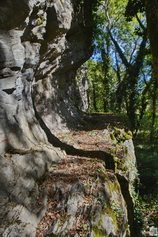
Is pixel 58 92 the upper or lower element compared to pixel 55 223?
upper

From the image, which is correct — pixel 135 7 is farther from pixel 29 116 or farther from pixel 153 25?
pixel 29 116

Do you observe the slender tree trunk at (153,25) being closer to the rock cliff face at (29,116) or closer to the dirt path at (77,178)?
the dirt path at (77,178)

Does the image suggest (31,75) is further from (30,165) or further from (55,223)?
(55,223)

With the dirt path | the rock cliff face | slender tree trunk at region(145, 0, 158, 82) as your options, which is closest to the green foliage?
the rock cliff face

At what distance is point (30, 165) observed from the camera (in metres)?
3.83

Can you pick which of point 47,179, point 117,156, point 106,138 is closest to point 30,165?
point 47,179

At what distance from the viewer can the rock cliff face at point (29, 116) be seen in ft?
9.83

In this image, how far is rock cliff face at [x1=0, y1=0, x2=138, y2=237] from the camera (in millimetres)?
2996

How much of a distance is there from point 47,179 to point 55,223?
1.13 metres

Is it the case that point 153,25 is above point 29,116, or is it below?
above

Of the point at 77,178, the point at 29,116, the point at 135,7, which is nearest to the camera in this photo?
the point at 77,178

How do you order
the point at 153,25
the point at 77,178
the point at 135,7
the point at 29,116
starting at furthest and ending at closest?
1. the point at 135,7
2. the point at 29,116
3. the point at 77,178
4. the point at 153,25

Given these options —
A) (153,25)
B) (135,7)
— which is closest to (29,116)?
(153,25)

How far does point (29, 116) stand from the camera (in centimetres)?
520
